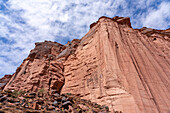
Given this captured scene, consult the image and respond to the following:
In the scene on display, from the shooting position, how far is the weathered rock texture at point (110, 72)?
8805 mm

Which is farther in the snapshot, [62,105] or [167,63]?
[167,63]

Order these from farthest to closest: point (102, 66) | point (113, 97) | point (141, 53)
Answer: point (141, 53) < point (102, 66) < point (113, 97)

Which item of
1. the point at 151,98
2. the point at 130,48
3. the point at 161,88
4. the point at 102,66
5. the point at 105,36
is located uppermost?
the point at 105,36

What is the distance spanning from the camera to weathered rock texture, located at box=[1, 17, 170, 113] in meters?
8.80

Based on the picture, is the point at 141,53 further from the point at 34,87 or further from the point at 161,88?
the point at 34,87

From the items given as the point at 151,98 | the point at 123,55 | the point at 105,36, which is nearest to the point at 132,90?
the point at 151,98

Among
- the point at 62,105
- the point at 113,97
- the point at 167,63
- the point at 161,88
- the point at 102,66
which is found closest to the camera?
the point at 62,105

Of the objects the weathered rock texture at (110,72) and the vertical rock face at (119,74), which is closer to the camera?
the vertical rock face at (119,74)

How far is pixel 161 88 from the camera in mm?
10180

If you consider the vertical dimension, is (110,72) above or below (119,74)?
above

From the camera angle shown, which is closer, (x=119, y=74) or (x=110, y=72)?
(x=119, y=74)

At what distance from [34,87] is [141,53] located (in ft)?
41.7

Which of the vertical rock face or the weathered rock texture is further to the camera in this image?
the weathered rock texture

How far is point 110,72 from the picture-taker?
10.2 meters
